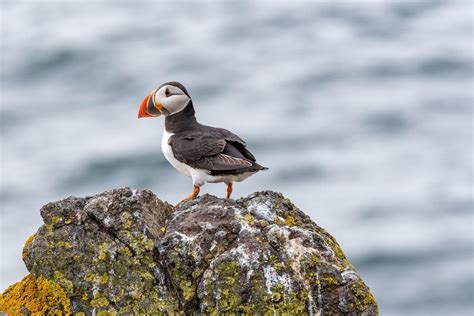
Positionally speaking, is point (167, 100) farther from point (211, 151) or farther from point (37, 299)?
point (37, 299)

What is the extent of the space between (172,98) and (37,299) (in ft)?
14.3

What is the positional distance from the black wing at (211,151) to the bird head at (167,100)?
0.43 metres

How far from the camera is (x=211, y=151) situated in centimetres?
1362

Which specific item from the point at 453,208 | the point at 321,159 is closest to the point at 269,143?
the point at 321,159

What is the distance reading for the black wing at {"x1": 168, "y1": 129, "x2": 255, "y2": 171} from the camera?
13.4 m

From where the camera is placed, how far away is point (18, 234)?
93.4 meters

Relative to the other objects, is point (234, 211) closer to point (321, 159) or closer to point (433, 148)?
point (321, 159)

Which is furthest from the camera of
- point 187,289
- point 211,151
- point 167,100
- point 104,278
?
point 167,100

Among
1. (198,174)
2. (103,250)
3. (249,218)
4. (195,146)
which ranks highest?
(195,146)

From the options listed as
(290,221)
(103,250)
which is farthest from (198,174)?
(103,250)

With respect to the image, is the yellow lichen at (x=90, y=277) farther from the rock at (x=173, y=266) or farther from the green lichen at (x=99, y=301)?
the green lichen at (x=99, y=301)

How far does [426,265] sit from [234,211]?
3652 inches

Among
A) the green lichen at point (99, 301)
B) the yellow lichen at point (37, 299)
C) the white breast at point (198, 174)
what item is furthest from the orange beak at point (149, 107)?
the green lichen at point (99, 301)

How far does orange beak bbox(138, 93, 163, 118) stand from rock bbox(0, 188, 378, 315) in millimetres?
3311
